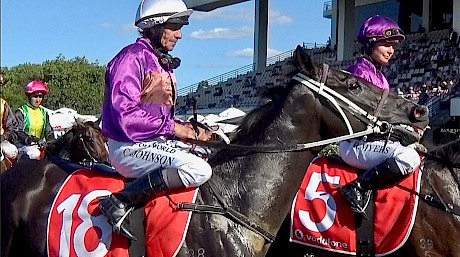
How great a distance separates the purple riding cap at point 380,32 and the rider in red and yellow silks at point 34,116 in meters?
4.58

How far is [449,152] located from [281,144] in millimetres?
1817

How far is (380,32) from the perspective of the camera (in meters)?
5.36

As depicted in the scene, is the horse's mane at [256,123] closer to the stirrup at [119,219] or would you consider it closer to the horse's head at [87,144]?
the stirrup at [119,219]

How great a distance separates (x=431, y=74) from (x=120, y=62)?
1917cm

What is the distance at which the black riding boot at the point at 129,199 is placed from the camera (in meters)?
3.79

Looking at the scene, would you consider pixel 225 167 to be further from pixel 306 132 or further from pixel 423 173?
pixel 423 173

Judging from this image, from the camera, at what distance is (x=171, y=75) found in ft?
13.4

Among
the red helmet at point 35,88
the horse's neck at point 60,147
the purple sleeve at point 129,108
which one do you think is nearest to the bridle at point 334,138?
the purple sleeve at point 129,108

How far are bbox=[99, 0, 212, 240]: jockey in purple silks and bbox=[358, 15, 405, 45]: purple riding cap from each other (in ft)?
6.22

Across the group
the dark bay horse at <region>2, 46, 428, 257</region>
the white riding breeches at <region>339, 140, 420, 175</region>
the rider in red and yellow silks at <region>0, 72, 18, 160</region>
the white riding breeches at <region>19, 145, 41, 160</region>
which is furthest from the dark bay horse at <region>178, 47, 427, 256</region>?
the white riding breeches at <region>19, 145, 41, 160</region>

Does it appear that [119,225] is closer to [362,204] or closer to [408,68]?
[362,204]

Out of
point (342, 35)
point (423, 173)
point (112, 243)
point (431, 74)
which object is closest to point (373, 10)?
point (342, 35)

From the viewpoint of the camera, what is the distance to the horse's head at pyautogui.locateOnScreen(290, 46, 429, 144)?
4.05m

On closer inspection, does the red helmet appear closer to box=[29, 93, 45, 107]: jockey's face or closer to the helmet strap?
box=[29, 93, 45, 107]: jockey's face
